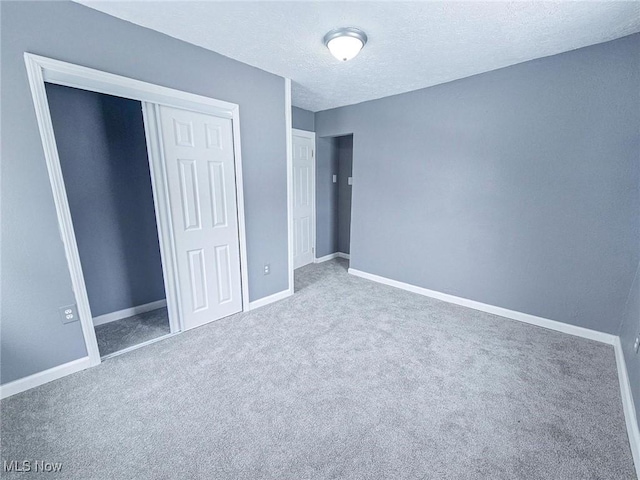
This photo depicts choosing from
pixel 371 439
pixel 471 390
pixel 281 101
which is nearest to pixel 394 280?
pixel 471 390

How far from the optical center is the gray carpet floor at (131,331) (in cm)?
232

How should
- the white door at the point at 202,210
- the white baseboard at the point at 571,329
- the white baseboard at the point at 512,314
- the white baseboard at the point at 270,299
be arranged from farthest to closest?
1. the white baseboard at the point at 270,299
2. the white baseboard at the point at 512,314
3. the white door at the point at 202,210
4. the white baseboard at the point at 571,329

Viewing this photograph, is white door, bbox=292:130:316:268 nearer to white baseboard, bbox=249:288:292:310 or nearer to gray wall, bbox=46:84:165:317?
white baseboard, bbox=249:288:292:310

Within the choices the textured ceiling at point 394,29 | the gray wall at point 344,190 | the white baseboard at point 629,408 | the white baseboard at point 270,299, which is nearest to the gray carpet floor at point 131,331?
the white baseboard at point 270,299

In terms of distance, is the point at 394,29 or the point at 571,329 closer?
the point at 394,29

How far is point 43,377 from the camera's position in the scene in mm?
1832

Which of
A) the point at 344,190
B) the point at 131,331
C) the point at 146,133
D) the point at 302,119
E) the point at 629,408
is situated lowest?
the point at 131,331

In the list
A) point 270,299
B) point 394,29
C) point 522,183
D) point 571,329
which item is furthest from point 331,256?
point 394,29

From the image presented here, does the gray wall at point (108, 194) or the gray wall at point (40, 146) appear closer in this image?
the gray wall at point (40, 146)

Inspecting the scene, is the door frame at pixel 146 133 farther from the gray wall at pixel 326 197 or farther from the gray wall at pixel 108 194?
the gray wall at pixel 326 197

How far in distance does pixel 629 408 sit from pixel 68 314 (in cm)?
369

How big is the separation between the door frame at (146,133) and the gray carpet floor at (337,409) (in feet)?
1.63

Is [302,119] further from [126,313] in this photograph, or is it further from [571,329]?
[571,329]

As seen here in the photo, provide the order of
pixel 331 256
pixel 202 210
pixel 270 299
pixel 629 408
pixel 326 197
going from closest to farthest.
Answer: pixel 629 408
pixel 202 210
pixel 270 299
pixel 326 197
pixel 331 256
